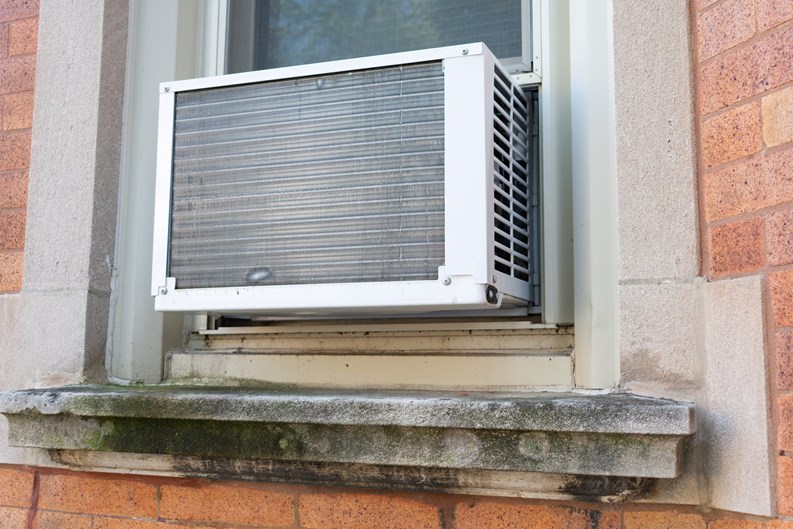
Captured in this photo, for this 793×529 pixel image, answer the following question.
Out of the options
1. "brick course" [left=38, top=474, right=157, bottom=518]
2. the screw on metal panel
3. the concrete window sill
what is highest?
the screw on metal panel

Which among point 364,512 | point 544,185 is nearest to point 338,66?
point 544,185

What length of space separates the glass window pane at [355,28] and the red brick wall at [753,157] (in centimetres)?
64

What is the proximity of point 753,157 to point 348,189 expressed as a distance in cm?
87

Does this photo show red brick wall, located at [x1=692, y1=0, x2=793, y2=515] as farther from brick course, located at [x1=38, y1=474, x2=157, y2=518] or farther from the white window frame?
brick course, located at [x1=38, y1=474, x2=157, y2=518]

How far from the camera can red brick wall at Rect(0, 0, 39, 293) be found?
2572 mm

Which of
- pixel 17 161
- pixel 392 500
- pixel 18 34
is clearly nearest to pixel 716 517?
pixel 392 500

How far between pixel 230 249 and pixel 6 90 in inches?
39.0

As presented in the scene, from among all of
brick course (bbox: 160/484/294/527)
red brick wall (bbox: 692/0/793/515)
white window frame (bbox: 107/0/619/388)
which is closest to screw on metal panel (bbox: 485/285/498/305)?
white window frame (bbox: 107/0/619/388)

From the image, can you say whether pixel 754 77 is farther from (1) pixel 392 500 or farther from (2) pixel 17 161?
(2) pixel 17 161

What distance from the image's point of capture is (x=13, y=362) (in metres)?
2.51

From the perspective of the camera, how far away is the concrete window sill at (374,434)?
1.76 m

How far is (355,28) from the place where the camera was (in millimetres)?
2604

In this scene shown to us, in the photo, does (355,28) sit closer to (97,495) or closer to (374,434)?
(374,434)

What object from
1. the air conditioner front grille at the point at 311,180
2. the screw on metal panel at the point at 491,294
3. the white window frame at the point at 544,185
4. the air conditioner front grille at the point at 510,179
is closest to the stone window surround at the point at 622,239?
the white window frame at the point at 544,185
